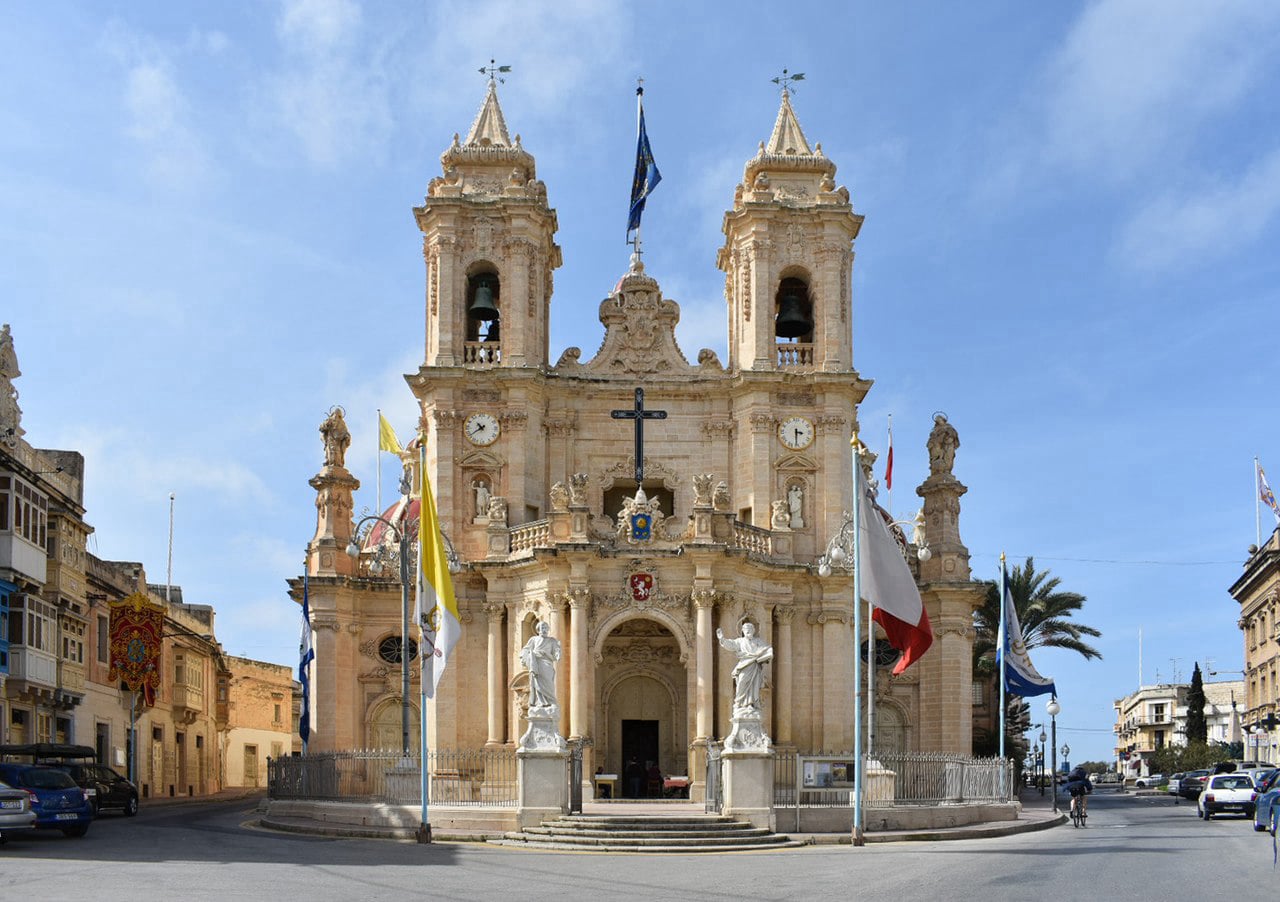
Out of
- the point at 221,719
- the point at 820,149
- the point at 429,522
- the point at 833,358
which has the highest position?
the point at 820,149

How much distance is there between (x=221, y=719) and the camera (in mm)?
71125

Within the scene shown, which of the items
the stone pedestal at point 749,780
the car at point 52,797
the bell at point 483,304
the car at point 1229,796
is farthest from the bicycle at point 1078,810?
the car at point 52,797

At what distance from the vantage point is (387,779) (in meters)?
33.0

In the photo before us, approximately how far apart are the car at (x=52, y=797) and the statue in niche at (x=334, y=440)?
18995 millimetres

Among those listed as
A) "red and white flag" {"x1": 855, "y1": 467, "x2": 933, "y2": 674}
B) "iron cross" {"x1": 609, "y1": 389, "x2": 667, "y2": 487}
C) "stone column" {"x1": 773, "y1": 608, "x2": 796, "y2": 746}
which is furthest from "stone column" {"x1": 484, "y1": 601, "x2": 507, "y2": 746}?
"red and white flag" {"x1": 855, "y1": 467, "x2": 933, "y2": 674}

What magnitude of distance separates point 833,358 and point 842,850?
71.2 feet

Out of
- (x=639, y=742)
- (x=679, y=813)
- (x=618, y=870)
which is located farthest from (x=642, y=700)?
(x=618, y=870)

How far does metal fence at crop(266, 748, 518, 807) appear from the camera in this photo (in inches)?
1292

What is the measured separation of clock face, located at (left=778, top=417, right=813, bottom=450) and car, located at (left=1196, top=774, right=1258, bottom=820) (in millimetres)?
14814

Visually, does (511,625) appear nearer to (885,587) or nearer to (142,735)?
(885,587)

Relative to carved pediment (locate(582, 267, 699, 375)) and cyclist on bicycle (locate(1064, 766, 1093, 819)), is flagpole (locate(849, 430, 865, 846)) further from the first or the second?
carved pediment (locate(582, 267, 699, 375))

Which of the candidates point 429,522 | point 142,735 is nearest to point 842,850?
point 429,522

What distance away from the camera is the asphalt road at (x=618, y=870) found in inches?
740

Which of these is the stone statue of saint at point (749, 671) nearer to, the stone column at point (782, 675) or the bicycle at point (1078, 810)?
the bicycle at point (1078, 810)
